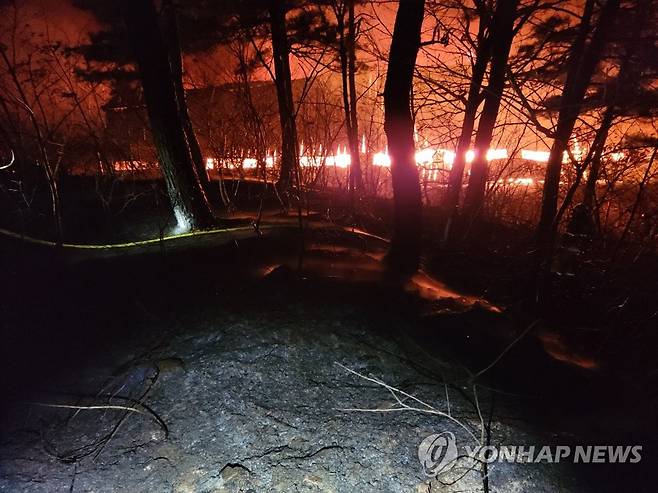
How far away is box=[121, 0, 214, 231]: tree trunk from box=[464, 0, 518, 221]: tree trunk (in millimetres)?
5045

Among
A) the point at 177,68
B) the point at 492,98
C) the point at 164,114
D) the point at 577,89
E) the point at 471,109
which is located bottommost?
the point at 164,114

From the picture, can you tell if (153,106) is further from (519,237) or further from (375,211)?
(519,237)

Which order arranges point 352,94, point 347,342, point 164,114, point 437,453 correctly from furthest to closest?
1. point 352,94
2. point 164,114
3. point 347,342
4. point 437,453

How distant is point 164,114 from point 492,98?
6023 millimetres

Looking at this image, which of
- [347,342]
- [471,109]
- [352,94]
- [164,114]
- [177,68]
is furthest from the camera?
[352,94]

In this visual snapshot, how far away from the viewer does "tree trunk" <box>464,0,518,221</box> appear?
19.6 feet

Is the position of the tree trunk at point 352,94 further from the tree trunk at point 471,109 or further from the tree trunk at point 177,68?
the tree trunk at point 177,68

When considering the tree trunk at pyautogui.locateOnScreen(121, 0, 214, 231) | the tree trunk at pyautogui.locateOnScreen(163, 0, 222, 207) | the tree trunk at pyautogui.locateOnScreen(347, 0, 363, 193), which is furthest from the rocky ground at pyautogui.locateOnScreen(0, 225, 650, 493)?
the tree trunk at pyautogui.locateOnScreen(347, 0, 363, 193)

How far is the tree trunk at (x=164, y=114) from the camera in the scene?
573cm

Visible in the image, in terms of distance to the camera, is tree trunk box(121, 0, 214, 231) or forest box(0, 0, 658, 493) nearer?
forest box(0, 0, 658, 493)

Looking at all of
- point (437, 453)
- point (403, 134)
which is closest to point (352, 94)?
point (403, 134)

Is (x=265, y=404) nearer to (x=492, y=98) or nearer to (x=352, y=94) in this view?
(x=492, y=98)

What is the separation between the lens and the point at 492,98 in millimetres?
6992

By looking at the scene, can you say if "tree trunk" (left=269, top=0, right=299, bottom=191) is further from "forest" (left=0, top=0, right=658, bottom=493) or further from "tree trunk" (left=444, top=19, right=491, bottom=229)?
"tree trunk" (left=444, top=19, right=491, bottom=229)
